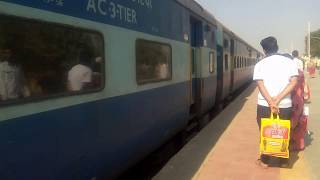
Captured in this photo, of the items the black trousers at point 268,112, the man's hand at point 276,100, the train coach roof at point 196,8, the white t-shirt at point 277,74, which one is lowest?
the black trousers at point 268,112

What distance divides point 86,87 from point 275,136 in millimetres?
3065

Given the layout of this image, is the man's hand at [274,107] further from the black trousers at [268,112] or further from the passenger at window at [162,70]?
the passenger at window at [162,70]

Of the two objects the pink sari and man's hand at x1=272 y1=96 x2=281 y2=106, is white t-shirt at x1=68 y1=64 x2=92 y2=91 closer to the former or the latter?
man's hand at x1=272 y1=96 x2=281 y2=106

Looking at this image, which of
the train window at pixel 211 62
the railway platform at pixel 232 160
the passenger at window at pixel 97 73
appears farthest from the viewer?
the train window at pixel 211 62

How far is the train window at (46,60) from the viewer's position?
10.8ft

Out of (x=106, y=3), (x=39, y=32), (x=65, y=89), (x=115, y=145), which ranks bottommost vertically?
(x=115, y=145)

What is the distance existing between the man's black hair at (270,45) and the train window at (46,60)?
2.85 metres

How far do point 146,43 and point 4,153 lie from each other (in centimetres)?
343

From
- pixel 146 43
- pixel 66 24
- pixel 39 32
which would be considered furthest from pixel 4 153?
pixel 146 43

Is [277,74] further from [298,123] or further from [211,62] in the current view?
[211,62]

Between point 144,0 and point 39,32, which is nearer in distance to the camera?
point 39,32

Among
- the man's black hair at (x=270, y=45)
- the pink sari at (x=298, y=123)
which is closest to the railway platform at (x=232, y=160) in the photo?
the pink sari at (x=298, y=123)

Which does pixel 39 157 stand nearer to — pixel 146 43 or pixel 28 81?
pixel 28 81

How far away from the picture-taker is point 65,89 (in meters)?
4.05
